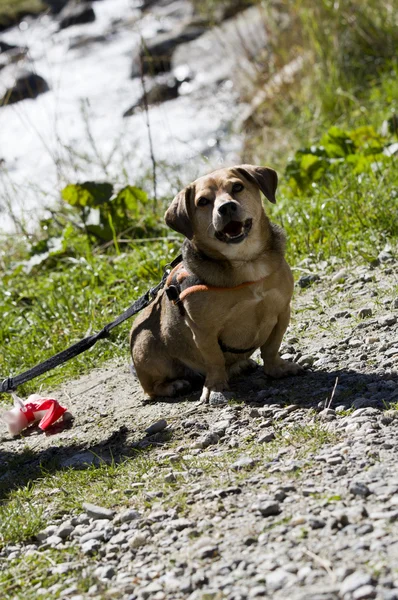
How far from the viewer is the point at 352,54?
9438 millimetres

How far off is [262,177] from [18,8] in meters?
17.8

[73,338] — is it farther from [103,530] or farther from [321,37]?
[321,37]

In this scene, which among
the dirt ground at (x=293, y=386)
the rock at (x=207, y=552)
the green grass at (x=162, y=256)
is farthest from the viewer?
the dirt ground at (x=293, y=386)

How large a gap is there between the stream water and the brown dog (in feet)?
9.06

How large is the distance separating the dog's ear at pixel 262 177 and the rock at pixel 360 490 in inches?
67.6

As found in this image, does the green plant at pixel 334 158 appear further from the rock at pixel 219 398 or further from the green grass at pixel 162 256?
the rock at pixel 219 398

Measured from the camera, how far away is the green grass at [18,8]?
19922mm

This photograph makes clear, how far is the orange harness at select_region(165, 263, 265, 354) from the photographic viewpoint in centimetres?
405

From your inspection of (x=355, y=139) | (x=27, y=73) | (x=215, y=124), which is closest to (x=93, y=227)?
(x=355, y=139)

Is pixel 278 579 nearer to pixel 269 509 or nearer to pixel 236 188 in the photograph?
pixel 269 509

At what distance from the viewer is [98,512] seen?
317cm

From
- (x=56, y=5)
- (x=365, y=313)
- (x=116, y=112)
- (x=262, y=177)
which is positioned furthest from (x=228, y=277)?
(x=56, y=5)

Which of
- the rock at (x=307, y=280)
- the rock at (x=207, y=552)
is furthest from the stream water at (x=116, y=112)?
the rock at (x=207, y=552)

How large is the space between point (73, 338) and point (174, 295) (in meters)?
1.70
